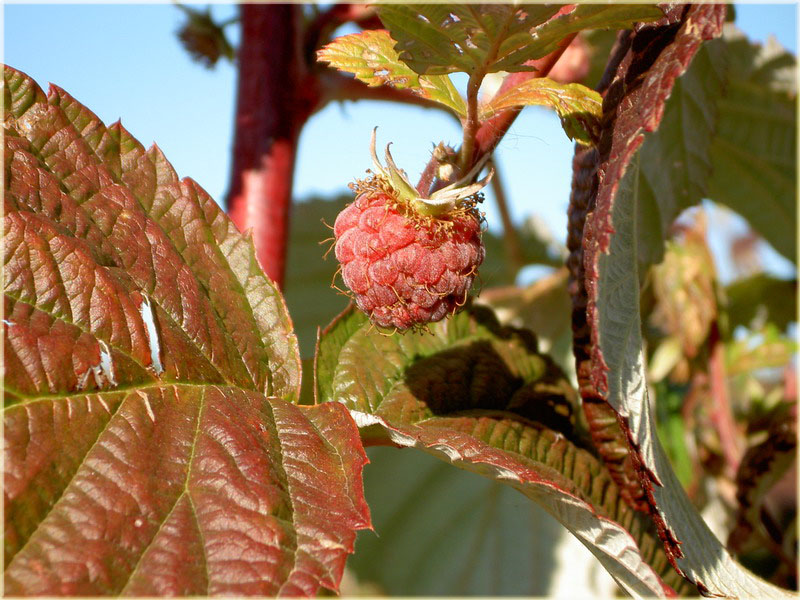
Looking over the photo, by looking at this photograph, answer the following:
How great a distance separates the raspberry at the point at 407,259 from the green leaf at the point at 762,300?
1.47 m

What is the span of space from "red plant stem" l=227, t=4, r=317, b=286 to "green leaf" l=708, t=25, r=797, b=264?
848 mm

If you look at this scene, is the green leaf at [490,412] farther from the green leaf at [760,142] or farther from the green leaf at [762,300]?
the green leaf at [762,300]

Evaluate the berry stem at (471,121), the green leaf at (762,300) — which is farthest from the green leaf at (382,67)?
the green leaf at (762,300)

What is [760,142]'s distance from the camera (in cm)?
179

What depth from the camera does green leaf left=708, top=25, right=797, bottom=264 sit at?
1663 mm

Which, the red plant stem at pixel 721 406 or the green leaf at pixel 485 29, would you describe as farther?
the red plant stem at pixel 721 406

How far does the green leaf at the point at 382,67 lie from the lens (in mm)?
787

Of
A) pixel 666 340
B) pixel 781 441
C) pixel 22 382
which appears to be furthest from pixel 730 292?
pixel 22 382

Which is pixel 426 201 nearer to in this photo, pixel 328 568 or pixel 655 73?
pixel 655 73

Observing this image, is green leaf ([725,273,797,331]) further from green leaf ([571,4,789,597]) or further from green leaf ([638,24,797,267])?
green leaf ([571,4,789,597])

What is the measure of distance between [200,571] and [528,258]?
174 cm

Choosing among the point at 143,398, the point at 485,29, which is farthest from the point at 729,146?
the point at 143,398

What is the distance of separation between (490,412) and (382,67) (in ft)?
1.43

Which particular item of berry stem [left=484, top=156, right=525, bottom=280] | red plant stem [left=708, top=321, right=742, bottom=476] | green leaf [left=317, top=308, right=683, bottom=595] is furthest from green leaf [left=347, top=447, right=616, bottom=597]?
green leaf [left=317, top=308, right=683, bottom=595]
